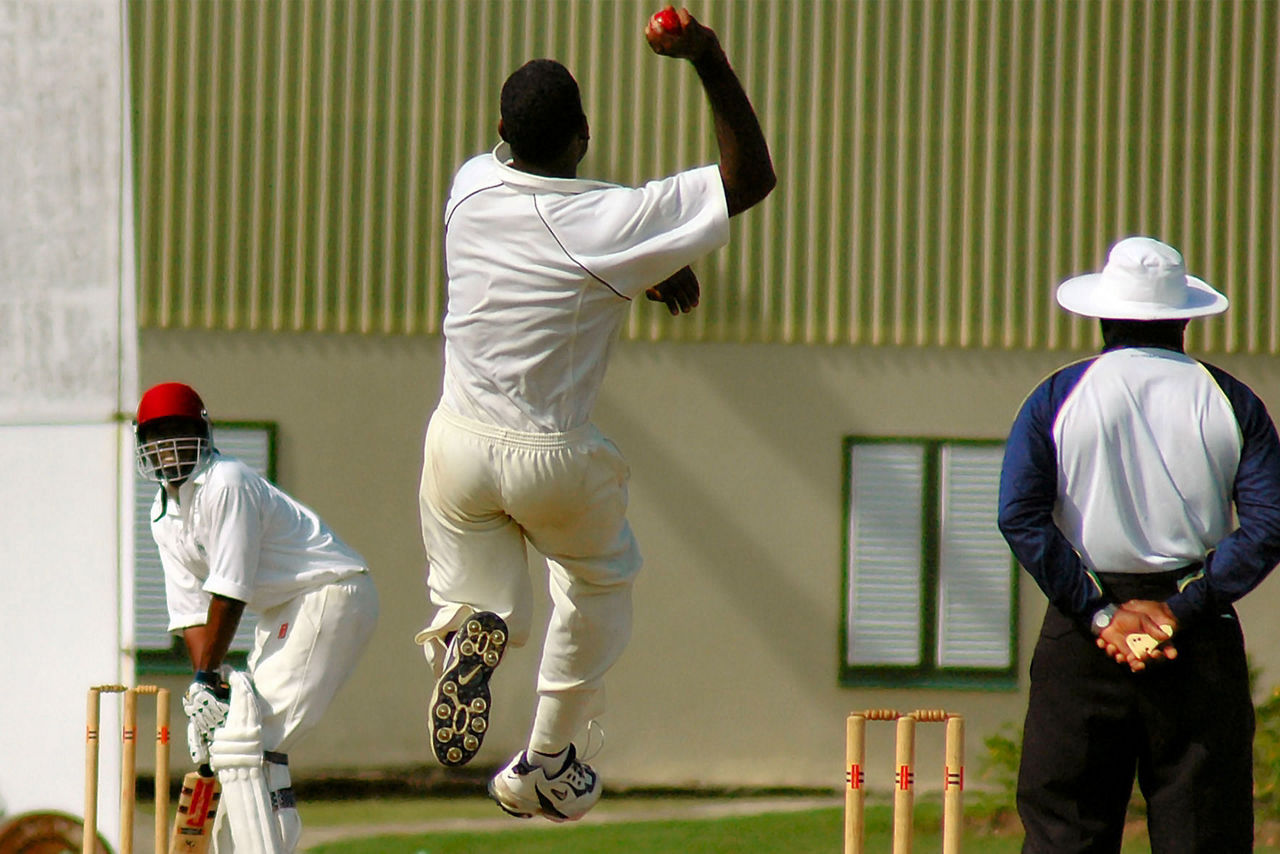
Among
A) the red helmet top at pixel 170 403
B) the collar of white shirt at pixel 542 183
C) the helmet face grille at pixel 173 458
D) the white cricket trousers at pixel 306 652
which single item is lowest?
the white cricket trousers at pixel 306 652

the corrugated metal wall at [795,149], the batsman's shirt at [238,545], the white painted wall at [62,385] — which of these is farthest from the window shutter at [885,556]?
the batsman's shirt at [238,545]

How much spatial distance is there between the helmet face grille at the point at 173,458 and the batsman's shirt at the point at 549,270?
159 cm

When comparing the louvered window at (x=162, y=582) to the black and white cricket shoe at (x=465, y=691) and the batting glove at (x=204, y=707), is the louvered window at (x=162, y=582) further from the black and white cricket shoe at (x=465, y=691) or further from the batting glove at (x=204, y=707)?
the black and white cricket shoe at (x=465, y=691)

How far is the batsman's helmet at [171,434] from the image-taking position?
552 cm

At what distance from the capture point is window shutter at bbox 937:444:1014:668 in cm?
958

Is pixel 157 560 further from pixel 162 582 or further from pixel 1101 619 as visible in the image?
pixel 1101 619

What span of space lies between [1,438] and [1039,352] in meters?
4.95

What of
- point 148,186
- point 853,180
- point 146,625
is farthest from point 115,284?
point 853,180

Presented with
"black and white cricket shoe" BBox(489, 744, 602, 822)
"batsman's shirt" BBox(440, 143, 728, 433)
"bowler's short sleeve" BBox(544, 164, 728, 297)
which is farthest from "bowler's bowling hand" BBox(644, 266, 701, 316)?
"black and white cricket shoe" BBox(489, 744, 602, 822)

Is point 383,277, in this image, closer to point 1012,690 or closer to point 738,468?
point 738,468

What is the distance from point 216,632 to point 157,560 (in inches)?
171

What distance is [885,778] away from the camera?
31.8ft

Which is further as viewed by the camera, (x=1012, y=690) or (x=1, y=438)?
(x=1012, y=690)

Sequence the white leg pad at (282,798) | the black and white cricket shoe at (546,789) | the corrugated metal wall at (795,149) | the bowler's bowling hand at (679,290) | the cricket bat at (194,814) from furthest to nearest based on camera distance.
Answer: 1. the corrugated metal wall at (795,149)
2. the cricket bat at (194,814)
3. the white leg pad at (282,798)
4. the black and white cricket shoe at (546,789)
5. the bowler's bowling hand at (679,290)
